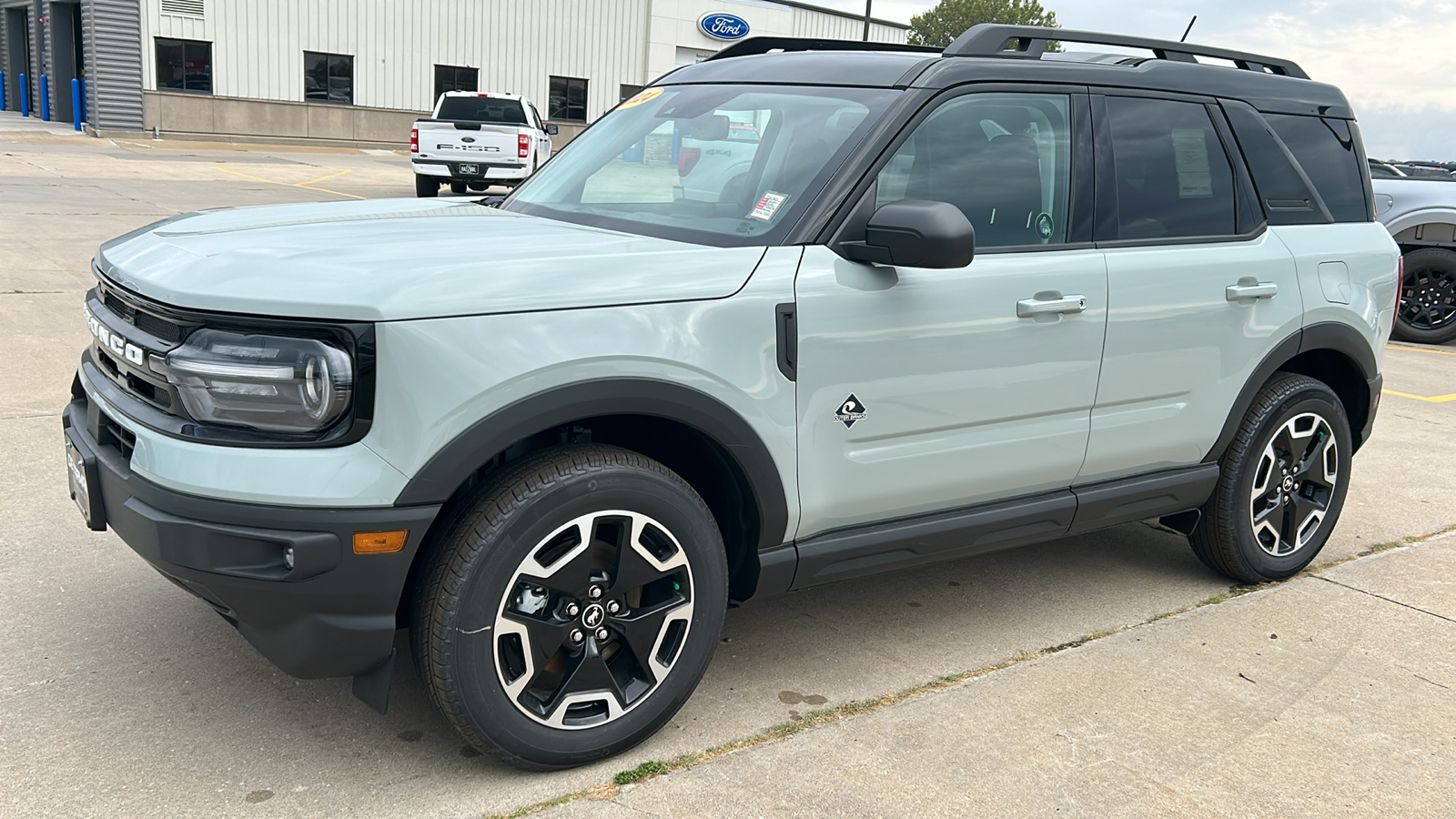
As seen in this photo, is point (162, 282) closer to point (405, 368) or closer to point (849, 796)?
point (405, 368)

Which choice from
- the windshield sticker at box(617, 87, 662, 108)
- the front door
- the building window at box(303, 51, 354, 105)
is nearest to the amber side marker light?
the front door

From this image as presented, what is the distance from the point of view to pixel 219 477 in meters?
2.54

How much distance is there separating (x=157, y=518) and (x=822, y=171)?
6.26 feet

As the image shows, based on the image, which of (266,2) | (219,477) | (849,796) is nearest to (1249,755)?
(849,796)

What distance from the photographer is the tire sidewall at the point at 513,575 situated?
8.93ft

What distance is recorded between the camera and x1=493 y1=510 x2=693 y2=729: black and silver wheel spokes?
112 inches

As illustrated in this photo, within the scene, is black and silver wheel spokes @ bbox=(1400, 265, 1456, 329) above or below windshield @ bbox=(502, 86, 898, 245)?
below

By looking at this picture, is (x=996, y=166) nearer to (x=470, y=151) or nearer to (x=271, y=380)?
(x=271, y=380)

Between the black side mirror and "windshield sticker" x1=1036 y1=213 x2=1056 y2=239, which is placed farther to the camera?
"windshield sticker" x1=1036 y1=213 x2=1056 y2=239

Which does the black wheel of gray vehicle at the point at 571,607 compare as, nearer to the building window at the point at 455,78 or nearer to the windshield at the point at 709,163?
the windshield at the point at 709,163

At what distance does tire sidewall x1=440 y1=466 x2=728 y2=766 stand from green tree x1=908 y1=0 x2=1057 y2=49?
69.5m

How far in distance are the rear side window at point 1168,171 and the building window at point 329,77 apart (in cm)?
3104

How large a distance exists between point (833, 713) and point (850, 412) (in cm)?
87

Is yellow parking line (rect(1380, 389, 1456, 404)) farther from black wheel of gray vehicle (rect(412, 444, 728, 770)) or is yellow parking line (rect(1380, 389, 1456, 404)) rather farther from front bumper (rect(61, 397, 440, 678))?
front bumper (rect(61, 397, 440, 678))
